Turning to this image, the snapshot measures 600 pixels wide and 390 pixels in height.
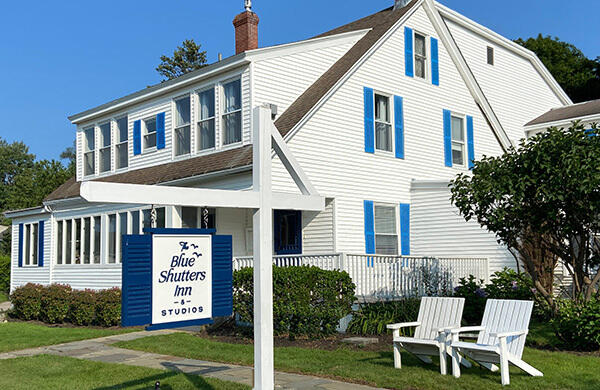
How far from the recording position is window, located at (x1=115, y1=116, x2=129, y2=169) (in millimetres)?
20469

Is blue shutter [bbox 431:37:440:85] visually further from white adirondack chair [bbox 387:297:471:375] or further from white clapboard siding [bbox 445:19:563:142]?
white adirondack chair [bbox 387:297:471:375]

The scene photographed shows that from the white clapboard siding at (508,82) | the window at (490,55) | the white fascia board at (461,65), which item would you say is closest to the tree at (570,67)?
the white clapboard siding at (508,82)

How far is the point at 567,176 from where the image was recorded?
964cm

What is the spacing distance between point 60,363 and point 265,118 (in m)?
6.16

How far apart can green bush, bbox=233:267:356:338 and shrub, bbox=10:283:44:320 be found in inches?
360

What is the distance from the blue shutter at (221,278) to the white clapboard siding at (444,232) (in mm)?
11814

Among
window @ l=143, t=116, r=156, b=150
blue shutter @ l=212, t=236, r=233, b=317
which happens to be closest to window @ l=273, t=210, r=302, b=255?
window @ l=143, t=116, r=156, b=150

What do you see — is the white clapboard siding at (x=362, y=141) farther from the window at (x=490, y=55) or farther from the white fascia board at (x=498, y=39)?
the window at (x=490, y=55)

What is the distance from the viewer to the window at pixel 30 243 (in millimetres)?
23325

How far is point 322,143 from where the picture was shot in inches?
626

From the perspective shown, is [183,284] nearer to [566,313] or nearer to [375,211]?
[566,313]

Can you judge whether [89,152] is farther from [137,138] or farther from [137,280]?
[137,280]

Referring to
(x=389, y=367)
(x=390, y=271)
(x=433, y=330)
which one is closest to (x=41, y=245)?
(x=390, y=271)

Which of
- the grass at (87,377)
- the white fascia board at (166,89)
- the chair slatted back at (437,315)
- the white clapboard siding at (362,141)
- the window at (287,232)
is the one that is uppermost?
the white fascia board at (166,89)
